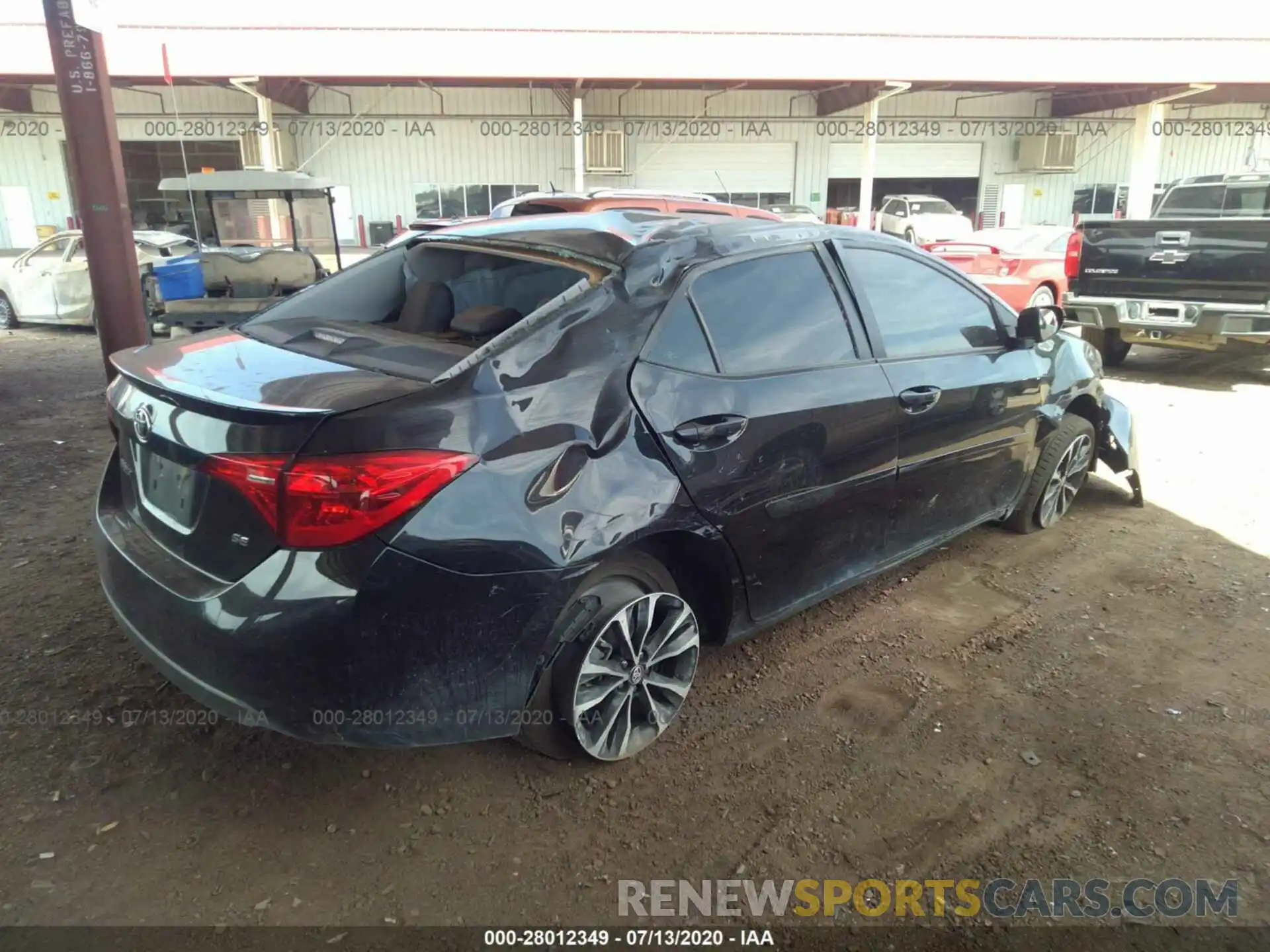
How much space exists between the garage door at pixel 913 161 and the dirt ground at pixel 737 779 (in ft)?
87.2

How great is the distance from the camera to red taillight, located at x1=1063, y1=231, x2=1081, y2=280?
30.4 feet

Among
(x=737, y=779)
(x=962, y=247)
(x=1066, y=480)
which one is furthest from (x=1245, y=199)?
(x=737, y=779)

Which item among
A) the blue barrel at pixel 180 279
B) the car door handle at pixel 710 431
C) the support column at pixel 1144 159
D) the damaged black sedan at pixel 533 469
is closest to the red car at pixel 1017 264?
the damaged black sedan at pixel 533 469

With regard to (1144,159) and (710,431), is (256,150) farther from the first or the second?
(710,431)

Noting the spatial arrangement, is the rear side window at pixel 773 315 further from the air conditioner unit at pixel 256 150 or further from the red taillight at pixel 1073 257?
the air conditioner unit at pixel 256 150

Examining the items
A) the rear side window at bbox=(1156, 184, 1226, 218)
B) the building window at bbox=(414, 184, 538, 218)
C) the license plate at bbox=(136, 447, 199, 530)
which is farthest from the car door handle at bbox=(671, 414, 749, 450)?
the building window at bbox=(414, 184, 538, 218)

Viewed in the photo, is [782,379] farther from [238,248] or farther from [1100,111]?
[1100,111]

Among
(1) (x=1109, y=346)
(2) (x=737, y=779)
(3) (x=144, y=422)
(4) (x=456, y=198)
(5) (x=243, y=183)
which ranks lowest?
(2) (x=737, y=779)

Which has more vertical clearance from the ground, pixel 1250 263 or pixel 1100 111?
pixel 1100 111

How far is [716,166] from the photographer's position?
27.7m

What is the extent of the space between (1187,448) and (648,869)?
581 cm

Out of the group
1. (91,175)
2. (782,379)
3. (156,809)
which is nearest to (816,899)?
(782,379)

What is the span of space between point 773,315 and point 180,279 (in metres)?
9.32

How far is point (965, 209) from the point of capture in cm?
2994
